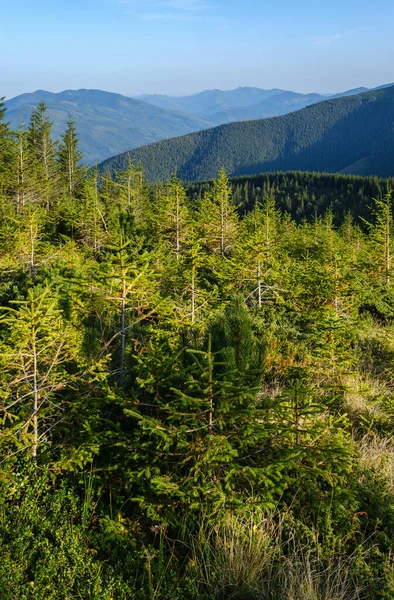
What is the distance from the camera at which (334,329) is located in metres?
6.75

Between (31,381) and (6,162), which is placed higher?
(6,162)

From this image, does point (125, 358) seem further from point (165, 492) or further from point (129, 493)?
point (165, 492)

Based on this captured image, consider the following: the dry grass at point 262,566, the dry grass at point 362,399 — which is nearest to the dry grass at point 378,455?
the dry grass at point 362,399

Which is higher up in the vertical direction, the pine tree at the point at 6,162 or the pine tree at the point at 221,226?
the pine tree at the point at 6,162

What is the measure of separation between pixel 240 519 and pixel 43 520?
5.32 feet

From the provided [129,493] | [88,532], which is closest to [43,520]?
[88,532]

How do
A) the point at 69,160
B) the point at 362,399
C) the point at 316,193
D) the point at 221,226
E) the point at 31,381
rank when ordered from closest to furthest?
the point at 31,381, the point at 362,399, the point at 221,226, the point at 69,160, the point at 316,193

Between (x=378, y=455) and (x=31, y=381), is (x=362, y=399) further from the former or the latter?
(x=31, y=381)

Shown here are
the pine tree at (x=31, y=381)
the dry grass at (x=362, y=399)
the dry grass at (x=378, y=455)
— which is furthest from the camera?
the dry grass at (x=362, y=399)

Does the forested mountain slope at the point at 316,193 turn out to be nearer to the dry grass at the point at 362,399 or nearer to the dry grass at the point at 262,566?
the dry grass at the point at 362,399

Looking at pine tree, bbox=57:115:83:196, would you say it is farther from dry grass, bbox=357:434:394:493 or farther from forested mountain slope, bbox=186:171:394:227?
forested mountain slope, bbox=186:171:394:227

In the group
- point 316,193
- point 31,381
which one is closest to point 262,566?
point 31,381

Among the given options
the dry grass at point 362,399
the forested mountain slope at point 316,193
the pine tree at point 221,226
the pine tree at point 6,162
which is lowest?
the dry grass at point 362,399

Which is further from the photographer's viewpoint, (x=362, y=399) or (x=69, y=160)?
(x=69, y=160)
